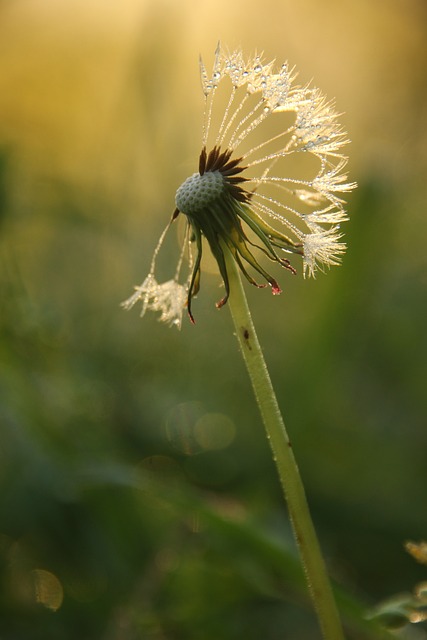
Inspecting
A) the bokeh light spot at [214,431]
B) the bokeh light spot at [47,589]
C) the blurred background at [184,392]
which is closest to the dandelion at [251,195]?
the blurred background at [184,392]

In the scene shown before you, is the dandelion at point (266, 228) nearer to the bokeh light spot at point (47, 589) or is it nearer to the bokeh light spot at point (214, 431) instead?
the bokeh light spot at point (47, 589)

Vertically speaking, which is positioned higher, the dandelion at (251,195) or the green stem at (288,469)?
the dandelion at (251,195)

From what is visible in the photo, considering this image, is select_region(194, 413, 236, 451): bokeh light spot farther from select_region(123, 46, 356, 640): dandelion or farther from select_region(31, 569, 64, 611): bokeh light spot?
select_region(123, 46, 356, 640): dandelion

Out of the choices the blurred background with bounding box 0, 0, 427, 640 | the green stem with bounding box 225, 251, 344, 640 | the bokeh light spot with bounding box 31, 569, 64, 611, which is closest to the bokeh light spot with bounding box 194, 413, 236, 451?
the blurred background with bounding box 0, 0, 427, 640

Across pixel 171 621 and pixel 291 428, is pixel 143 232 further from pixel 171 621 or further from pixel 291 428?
pixel 171 621

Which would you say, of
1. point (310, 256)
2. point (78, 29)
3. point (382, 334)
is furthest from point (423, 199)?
point (310, 256)
